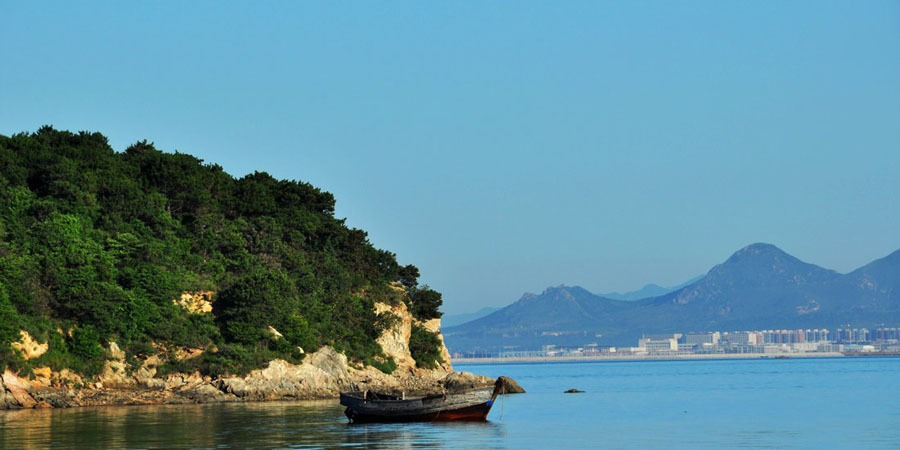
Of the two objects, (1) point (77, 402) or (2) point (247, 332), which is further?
(2) point (247, 332)

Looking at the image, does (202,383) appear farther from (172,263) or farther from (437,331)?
(437,331)

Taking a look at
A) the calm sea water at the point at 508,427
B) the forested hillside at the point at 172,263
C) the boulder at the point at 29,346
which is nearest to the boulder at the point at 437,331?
the forested hillside at the point at 172,263

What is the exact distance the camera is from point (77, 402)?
205 feet

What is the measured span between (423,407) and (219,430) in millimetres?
9446

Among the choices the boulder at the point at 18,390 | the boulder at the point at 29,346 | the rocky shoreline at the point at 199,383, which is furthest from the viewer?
the boulder at the point at 29,346

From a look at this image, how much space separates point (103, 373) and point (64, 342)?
8.65 feet

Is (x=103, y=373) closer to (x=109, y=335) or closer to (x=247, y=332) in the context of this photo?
(x=109, y=335)

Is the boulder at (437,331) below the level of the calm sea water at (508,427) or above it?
above

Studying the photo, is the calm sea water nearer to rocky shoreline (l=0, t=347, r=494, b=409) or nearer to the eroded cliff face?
rocky shoreline (l=0, t=347, r=494, b=409)

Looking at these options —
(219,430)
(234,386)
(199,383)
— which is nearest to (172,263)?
(199,383)

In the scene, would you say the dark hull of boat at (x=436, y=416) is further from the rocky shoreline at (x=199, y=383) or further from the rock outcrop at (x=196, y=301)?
the rock outcrop at (x=196, y=301)

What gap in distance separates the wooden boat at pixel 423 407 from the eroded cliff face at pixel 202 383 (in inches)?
697

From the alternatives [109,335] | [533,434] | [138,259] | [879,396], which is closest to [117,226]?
[138,259]

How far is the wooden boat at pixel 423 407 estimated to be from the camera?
52.4 m
